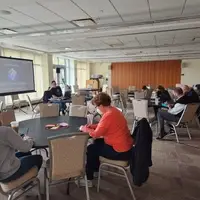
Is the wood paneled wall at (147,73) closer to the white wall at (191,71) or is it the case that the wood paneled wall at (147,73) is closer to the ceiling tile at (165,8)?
the white wall at (191,71)

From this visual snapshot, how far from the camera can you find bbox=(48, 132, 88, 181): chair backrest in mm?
1762

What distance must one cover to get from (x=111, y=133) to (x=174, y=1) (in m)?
2.81

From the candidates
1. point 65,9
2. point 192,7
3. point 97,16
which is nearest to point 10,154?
point 65,9

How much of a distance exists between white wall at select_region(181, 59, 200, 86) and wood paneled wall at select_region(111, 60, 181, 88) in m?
0.34

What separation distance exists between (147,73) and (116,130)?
523 inches

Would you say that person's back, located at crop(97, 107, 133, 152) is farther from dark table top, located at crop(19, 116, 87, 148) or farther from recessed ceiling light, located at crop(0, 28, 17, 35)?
recessed ceiling light, located at crop(0, 28, 17, 35)

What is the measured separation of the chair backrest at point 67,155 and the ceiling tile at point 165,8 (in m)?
2.97

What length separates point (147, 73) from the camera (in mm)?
14805

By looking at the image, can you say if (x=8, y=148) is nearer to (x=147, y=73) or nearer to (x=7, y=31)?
(x=7, y=31)

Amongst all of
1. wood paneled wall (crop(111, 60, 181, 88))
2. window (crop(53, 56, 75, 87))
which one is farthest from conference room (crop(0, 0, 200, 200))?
wood paneled wall (crop(111, 60, 181, 88))

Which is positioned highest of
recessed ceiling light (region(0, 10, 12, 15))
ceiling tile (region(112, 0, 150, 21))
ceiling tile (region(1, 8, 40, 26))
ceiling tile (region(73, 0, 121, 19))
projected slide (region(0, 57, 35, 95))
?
ceiling tile (region(112, 0, 150, 21))

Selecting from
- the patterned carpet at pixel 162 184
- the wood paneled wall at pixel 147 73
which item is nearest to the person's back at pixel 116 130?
the patterned carpet at pixel 162 184

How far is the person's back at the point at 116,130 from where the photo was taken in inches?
85.4

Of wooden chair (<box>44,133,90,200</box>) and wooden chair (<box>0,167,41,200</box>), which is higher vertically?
wooden chair (<box>44,133,90,200</box>)
